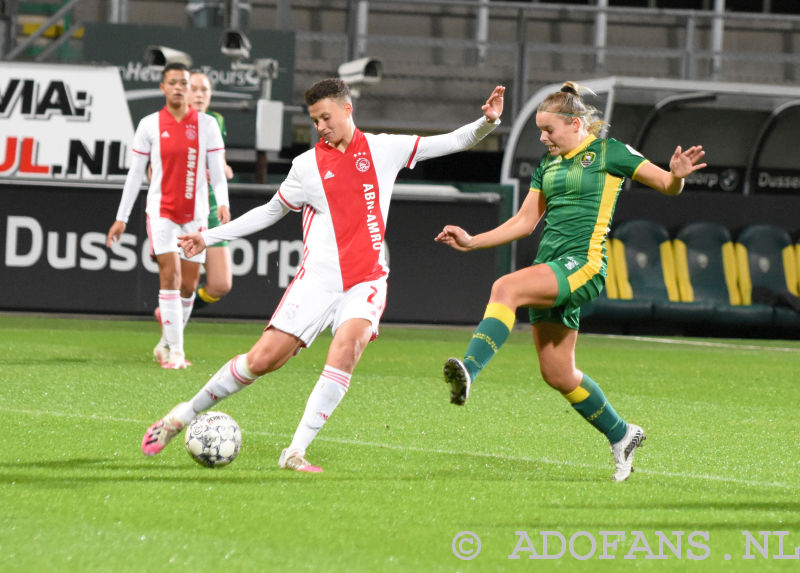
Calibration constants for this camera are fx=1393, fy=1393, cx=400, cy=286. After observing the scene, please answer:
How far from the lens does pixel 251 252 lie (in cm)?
1580

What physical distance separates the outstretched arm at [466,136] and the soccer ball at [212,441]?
162 centimetres

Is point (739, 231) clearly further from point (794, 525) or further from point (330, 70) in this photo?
point (794, 525)

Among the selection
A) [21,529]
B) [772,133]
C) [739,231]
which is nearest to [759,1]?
[772,133]

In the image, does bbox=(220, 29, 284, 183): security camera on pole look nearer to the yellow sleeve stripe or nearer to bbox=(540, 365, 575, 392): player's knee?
bbox=(540, 365, 575, 392): player's knee

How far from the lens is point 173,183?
11.0m

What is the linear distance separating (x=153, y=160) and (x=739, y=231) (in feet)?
30.1

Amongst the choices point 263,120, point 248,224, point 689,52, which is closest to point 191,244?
point 248,224

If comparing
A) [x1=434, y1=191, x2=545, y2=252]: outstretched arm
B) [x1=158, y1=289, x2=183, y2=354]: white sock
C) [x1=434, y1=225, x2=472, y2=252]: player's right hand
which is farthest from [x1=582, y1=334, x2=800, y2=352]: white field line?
[x1=434, y1=225, x2=472, y2=252]: player's right hand

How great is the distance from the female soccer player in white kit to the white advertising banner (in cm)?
1058

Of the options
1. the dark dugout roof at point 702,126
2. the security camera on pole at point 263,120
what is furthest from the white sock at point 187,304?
the dark dugout roof at point 702,126

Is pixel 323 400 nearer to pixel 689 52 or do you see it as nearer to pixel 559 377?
pixel 559 377

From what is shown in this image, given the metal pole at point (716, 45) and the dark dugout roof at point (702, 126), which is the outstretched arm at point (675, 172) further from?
the metal pole at point (716, 45)

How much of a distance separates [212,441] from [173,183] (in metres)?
4.78

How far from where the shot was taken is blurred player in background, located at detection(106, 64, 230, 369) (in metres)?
11.0
